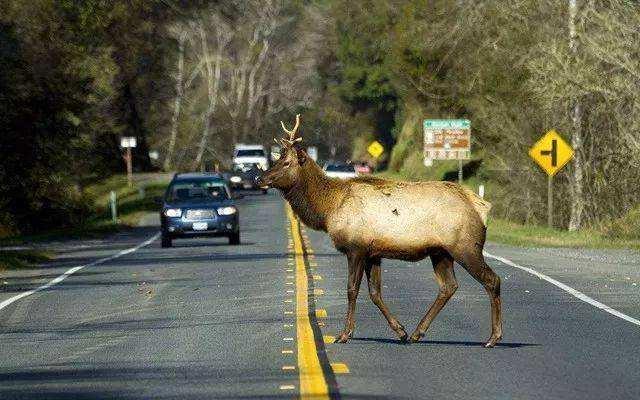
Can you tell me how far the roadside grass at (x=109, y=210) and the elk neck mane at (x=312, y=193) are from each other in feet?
78.9

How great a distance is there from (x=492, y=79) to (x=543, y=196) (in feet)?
21.0

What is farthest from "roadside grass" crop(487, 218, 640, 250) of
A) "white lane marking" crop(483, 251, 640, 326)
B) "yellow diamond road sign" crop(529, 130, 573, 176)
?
"white lane marking" crop(483, 251, 640, 326)

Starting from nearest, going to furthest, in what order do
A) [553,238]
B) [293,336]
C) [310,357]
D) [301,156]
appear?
[310,357] < [301,156] < [293,336] < [553,238]

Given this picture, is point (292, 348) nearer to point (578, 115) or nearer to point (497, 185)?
point (578, 115)

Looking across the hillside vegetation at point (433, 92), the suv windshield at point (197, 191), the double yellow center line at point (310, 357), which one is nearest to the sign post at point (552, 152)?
the hillside vegetation at point (433, 92)

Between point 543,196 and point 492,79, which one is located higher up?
point 492,79

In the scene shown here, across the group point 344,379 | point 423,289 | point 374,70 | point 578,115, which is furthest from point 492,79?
point 374,70

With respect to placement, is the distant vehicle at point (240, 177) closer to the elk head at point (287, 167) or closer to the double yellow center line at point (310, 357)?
the double yellow center line at point (310, 357)

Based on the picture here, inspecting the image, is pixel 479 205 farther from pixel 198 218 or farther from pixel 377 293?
pixel 198 218

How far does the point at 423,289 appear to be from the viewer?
2334 centimetres

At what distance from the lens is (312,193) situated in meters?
16.1

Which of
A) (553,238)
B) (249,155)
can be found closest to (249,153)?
(249,155)

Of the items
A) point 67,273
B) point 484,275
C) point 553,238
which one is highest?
point 484,275

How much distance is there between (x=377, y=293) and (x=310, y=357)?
167cm
